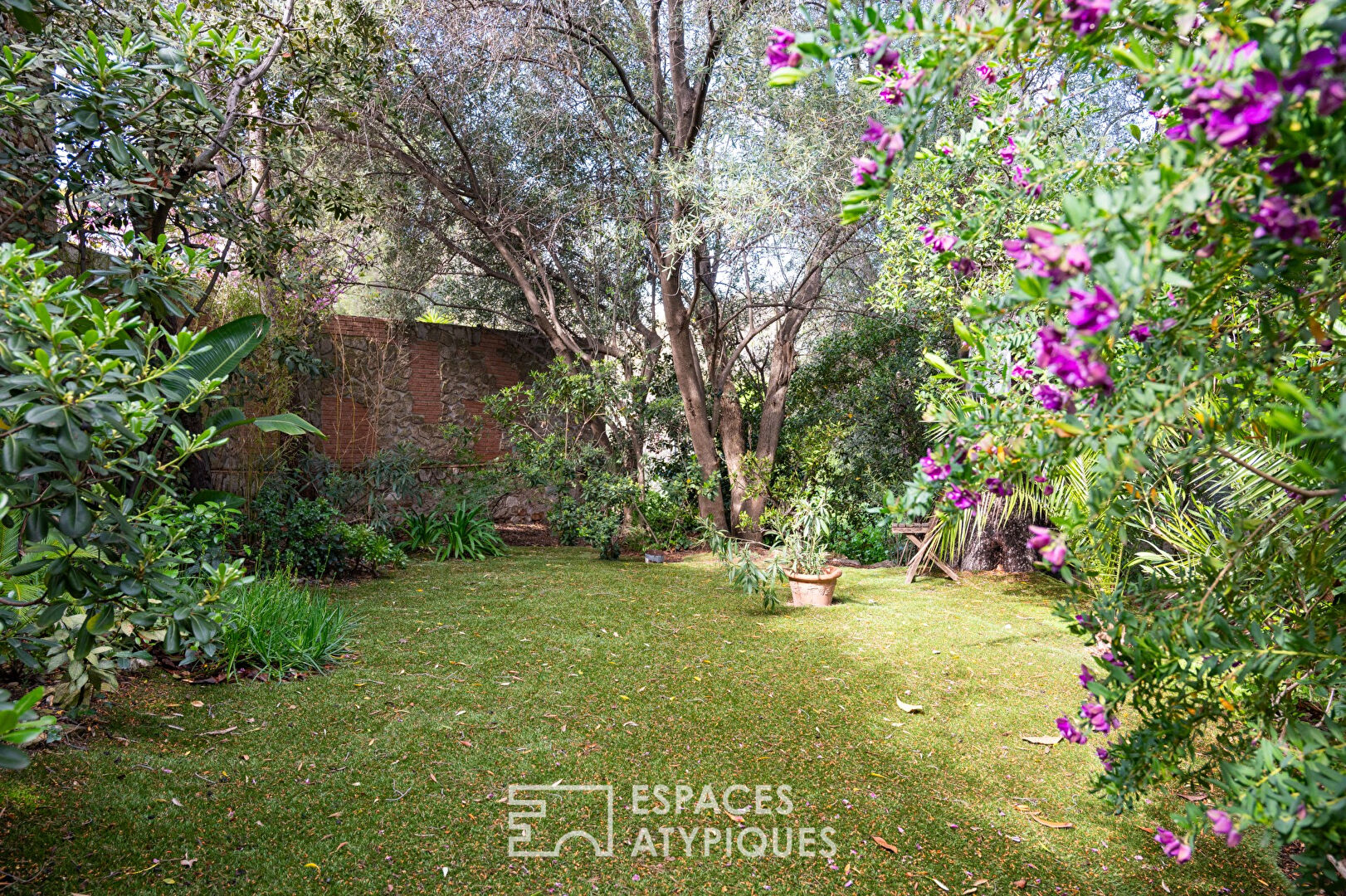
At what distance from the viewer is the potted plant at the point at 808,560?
17.0 ft

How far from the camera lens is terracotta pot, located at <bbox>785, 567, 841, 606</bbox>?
5176mm

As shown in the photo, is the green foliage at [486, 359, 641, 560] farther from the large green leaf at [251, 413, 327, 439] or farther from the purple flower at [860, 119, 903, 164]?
the purple flower at [860, 119, 903, 164]

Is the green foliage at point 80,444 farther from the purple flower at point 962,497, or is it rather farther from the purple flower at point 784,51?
the purple flower at point 962,497

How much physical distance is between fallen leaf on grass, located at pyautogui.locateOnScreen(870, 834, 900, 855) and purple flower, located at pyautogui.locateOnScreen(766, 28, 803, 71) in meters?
2.19

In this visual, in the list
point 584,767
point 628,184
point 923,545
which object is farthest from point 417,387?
point 584,767

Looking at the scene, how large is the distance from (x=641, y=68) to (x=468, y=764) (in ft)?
20.9

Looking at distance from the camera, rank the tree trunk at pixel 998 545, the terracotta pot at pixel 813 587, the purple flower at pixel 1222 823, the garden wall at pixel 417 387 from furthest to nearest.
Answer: the garden wall at pixel 417 387 < the tree trunk at pixel 998 545 < the terracotta pot at pixel 813 587 < the purple flower at pixel 1222 823

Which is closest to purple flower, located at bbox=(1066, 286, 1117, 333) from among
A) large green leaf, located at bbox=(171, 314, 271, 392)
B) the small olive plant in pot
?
large green leaf, located at bbox=(171, 314, 271, 392)

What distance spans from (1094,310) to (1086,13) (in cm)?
38

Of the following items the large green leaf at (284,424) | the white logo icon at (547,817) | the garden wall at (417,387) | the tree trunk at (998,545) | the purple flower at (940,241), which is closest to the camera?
the purple flower at (940,241)

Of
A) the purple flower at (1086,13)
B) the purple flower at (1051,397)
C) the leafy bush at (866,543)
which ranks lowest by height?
the leafy bush at (866,543)

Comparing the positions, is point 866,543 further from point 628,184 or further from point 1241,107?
point 1241,107

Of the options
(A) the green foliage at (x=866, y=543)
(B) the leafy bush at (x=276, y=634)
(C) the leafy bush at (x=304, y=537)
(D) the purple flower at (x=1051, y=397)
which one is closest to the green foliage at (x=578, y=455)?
(C) the leafy bush at (x=304, y=537)

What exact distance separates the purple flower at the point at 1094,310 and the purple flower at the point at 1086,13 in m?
0.35
